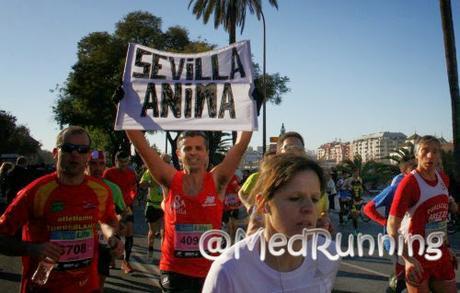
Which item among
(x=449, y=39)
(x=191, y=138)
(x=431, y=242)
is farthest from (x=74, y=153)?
(x=449, y=39)

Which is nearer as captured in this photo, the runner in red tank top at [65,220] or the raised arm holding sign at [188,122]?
the runner in red tank top at [65,220]

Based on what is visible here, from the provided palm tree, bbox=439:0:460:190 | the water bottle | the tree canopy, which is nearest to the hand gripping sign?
the water bottle

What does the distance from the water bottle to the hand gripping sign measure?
1.53 metres

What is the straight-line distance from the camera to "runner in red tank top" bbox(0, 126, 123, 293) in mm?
3262

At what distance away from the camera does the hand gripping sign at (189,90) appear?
4.41 meters

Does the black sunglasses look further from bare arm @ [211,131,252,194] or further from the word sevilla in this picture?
bare arm @ [211,131,252,194]

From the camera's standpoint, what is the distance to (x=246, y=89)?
452cm

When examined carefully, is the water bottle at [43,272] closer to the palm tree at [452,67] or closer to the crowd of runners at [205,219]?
the crowd of runners at [205,219]

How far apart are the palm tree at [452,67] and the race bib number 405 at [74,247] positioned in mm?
14508

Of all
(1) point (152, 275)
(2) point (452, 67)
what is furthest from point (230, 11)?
(1) point (152, 275)

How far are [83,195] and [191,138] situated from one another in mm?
1068

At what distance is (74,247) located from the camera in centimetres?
341

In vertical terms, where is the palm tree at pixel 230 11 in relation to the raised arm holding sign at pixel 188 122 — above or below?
above

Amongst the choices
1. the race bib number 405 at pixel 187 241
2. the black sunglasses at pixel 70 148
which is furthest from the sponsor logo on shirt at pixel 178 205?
the black sunglasses at pixel 70 148
